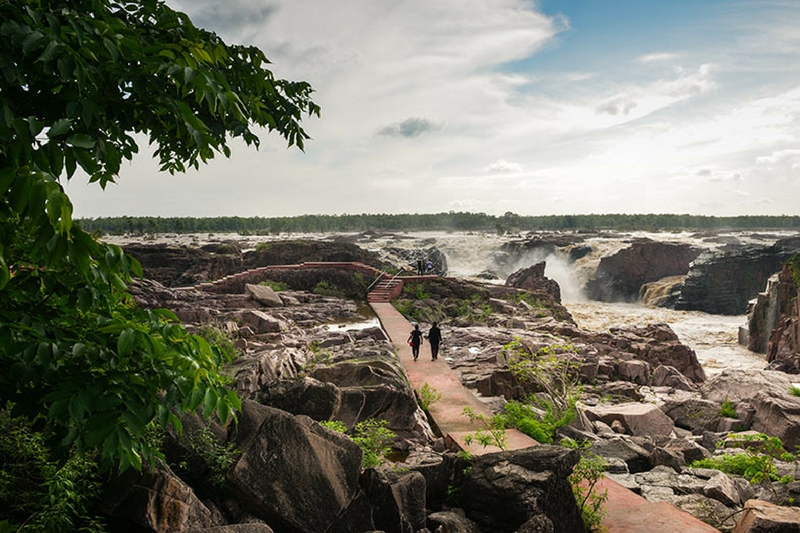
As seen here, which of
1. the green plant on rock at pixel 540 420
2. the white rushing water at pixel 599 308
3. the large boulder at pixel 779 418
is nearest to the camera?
the green plant on rock at pixel 540 420

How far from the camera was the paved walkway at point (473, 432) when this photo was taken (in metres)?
4.80

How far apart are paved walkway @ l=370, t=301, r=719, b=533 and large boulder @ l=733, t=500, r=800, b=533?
299 mm

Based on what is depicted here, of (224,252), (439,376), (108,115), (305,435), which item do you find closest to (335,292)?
(224,252)

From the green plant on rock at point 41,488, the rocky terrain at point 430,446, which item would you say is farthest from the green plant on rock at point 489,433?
the green plant on rock at point 41,488

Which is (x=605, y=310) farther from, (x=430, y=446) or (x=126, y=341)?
(x=126, y=341)

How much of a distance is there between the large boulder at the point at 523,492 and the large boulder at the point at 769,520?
1352mm

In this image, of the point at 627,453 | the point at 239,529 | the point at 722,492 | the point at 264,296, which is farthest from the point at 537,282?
the point at 239,529

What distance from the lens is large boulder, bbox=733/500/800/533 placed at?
13.9ft

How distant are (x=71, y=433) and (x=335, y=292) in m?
22.5

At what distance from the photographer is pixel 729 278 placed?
112 feet

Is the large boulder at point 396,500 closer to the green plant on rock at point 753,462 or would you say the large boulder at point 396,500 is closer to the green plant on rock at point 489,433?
the green plant on rock at point 489,433

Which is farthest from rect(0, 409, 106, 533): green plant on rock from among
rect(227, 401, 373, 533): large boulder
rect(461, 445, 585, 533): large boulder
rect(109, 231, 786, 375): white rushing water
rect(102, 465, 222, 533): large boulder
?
rect(109, 231, 786, 375): white rushing water

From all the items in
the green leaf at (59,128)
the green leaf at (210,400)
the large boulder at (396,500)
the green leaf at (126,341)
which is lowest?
the large boulder at (396,500)

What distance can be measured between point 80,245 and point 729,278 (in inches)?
1541
